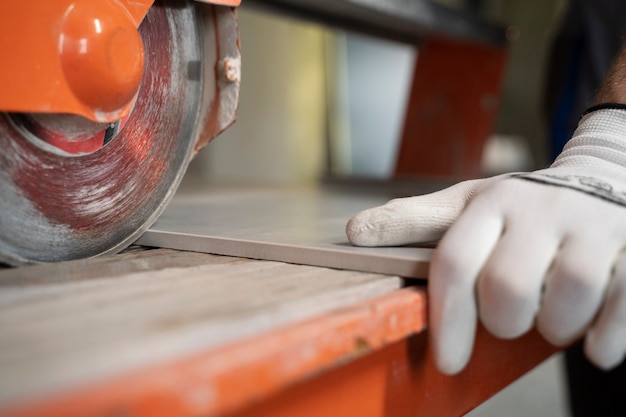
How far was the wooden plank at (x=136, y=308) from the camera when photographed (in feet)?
1.50

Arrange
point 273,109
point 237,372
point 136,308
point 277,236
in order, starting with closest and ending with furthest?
point 237,372
point 136,308
point 277,236
point 273,109

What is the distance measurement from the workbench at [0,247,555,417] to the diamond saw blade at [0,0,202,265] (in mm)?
48

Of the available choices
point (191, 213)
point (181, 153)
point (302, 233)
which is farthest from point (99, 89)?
point (191, 213)

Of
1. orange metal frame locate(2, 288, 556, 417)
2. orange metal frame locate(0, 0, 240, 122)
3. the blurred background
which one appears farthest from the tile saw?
the blurred background

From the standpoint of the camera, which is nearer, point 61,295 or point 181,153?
point 61,295

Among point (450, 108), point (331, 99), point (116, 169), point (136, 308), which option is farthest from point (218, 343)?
point (331, 99)

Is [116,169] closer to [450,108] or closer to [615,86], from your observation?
[615,86]

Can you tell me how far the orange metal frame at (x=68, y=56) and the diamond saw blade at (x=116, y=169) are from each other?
0.22ft

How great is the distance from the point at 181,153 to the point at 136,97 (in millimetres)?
130

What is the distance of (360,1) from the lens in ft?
6.63

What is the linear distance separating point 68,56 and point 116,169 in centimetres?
20

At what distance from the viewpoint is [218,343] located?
0.50m

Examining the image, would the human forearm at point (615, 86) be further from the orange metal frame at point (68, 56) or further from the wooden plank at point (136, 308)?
the orange metal frame at point (68, 56)

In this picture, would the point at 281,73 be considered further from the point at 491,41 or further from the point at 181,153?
the point at 181,153
